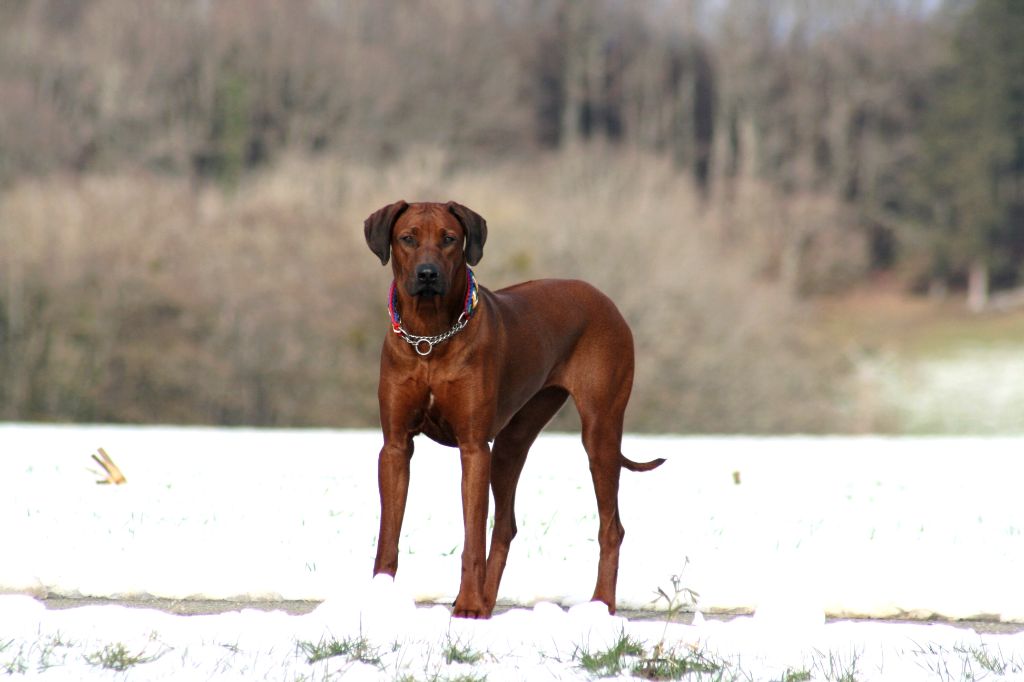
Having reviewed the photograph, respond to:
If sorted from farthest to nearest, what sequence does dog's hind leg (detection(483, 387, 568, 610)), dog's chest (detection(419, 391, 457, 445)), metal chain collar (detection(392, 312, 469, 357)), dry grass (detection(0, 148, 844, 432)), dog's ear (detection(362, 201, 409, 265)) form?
1. dry grass (detection(0, 148, 844, 432))
2. dog's hind leg (detection(483, 387, 568, 610))
3. dog's chest (detection(419, 391, 457, 445))
4. metal chain collar (detection(392, 312, 469, 357))
5. dog's ear (detection(362, 201, 409, 265))

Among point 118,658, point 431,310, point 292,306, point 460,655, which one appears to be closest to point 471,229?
point 431,310

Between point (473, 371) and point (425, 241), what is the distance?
636mm

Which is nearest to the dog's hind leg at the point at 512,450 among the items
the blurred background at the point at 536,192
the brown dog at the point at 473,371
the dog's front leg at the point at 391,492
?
the brown dog at the point at 473,371

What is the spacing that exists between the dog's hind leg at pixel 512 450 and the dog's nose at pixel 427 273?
1.40m

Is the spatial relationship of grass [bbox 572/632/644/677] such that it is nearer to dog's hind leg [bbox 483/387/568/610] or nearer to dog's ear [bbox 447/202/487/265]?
dog's hind leg [bbox 483/387/568/610]

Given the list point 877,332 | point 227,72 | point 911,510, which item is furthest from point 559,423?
point 227,72

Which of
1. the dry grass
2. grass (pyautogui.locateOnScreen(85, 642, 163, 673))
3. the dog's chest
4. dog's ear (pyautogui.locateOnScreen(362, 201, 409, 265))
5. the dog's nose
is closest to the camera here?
grass (pyautogui.locateOnScreen(85, 642, 163, 673))

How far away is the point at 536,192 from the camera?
171 ft

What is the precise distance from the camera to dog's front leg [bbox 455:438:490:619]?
20.6ft

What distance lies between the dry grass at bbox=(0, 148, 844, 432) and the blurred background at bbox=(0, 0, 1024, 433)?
102mm

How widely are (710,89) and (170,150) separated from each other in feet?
116

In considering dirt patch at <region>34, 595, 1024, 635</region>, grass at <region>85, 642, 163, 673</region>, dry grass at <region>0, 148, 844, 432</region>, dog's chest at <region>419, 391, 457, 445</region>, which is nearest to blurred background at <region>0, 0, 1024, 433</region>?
dry grass at <region>0, 148, 844, 432</region>

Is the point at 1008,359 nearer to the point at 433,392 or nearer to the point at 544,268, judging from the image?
the point at 544,268

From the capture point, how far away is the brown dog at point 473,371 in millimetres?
6125
